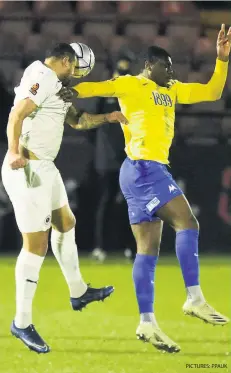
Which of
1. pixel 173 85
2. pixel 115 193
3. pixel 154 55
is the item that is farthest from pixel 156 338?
pixel 115 193

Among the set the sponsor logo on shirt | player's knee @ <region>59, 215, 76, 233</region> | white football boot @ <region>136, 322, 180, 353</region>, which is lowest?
white football boot @ <region>136, 322, 180, 353</region>

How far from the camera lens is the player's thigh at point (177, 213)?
5102mm

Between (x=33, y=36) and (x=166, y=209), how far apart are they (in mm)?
5673

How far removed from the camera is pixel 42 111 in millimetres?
4988

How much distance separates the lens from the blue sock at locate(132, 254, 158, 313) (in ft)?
16.8

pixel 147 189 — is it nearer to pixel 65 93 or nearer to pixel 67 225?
pixel 67 225

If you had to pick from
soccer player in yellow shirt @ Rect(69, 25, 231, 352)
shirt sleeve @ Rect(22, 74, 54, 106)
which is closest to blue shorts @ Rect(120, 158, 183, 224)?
soccer player in yellow shirt @ Rect(69, 25, 231, 352)

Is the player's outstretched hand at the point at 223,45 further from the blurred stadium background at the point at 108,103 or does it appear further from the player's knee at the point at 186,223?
the blurred stadium background at the point at 108,103

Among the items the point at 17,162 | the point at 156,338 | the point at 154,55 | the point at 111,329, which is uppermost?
the point at 154,55

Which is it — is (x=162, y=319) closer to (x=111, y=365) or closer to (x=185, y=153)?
(x=111, y=365)

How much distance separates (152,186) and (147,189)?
3 cm

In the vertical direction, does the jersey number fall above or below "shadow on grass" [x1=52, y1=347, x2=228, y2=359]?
above

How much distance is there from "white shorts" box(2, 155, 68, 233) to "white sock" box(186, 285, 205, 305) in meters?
0.87

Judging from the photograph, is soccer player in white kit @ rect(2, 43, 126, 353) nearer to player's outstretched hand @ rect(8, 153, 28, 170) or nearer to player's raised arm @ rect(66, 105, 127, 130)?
player's raised arm @ rect(66, 105, 127, 130)
